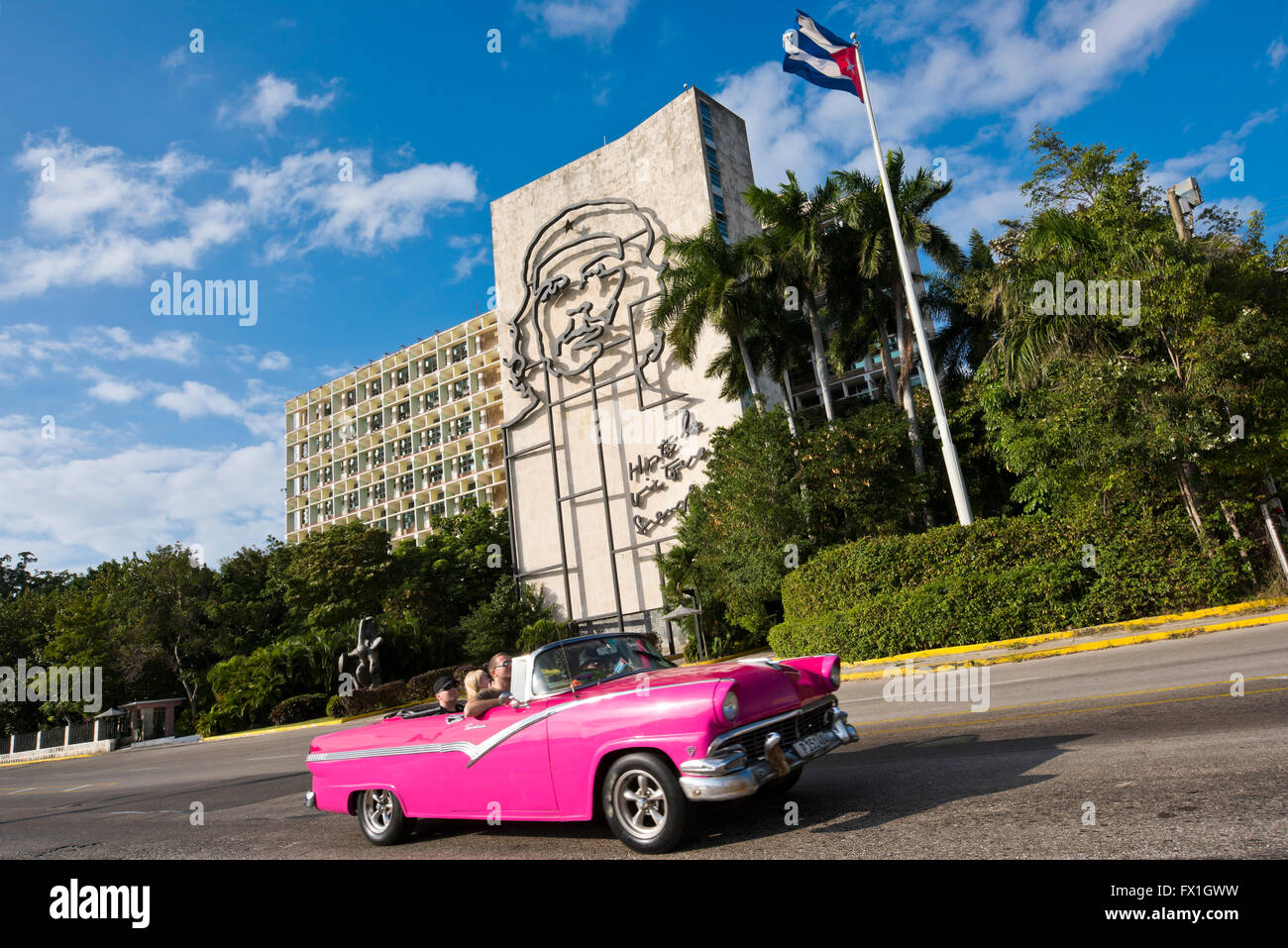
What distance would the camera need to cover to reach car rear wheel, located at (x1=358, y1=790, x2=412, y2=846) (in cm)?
670

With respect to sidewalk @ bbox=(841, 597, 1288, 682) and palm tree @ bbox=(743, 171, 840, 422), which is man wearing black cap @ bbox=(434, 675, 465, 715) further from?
palm tree @ bbox=(743, 171, 840, 422)

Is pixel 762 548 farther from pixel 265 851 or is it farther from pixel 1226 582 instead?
pixel 265 851

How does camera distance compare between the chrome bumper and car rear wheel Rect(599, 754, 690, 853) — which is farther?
car rear wheel Rect(599, 754, 690, 853)

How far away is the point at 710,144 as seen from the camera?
48.6 meters

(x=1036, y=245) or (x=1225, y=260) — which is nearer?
(x=1225, y=260)

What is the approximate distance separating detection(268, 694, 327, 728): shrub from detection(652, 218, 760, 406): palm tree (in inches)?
901

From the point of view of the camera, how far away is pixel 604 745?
532 cm

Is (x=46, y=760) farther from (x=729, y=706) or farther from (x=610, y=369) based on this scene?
(x=729, y=706)

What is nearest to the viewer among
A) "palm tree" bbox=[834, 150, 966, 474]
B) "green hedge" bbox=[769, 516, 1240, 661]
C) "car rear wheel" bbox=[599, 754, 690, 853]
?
"car rear wheel" bbox=[599, 754, 690, 853]

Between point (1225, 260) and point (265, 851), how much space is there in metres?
20.6

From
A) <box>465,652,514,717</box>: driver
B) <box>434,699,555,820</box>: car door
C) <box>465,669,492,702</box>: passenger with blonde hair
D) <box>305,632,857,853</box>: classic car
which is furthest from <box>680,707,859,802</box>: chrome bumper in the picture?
<box>465,669,492,702</box>: passenger with blonde hair

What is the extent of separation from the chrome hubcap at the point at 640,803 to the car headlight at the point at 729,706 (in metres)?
0.65
